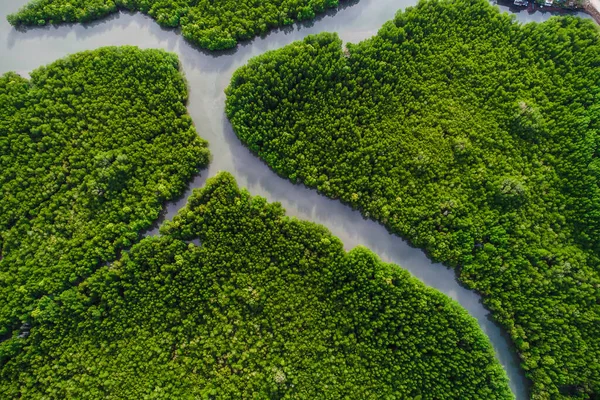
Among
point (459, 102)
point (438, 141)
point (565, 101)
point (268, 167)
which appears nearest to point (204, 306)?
point (268, 167)

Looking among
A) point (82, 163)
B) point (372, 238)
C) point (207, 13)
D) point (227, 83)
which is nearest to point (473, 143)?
point (372, 238)

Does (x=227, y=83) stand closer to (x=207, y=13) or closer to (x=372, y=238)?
(x=207, y=13)

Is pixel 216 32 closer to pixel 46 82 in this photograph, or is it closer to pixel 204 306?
pixel 46 82

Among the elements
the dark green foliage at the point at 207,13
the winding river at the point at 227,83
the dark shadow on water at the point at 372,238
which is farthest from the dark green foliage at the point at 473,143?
the dark green foliage at the point at 207,13

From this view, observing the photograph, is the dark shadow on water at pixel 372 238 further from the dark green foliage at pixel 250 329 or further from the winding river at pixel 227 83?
the dark green foliage at pixel 250 329

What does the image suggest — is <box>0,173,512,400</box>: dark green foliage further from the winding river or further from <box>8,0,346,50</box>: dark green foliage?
<box>8,0,346,50</box>: dark green foliage

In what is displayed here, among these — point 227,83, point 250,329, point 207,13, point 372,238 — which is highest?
point 207,13
